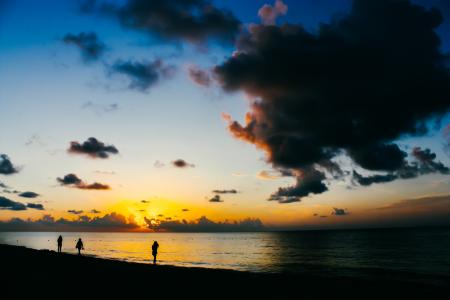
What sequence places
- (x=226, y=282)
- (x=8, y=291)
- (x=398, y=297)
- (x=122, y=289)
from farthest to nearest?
(x=226, y=282), (x=398, y=297), (x=122, y=289), (x=8, y=291)

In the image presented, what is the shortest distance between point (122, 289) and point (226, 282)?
28.0 feet

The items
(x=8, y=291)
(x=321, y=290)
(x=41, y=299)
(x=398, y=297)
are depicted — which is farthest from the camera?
(x=321, y=290)

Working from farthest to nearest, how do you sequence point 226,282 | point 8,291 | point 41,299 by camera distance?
1. point 226,282
2. point 8,291
3. point 41,299

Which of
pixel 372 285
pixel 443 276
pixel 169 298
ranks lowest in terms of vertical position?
pixel 443 276

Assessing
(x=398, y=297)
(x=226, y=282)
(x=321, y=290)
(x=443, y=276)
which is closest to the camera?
(x=398, y=297)

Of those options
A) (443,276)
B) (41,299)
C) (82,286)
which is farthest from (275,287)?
(443,276)

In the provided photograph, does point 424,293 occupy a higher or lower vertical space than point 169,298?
lower

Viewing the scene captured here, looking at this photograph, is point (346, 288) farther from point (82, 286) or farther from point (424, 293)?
point (82, 286)

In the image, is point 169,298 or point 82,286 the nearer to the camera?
point 169,298

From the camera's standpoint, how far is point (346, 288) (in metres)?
24.2

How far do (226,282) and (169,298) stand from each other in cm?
842

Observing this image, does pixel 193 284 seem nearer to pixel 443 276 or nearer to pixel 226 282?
pixel 226 282

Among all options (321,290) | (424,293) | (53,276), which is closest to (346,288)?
(321,290)

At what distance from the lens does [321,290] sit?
23.0 m
